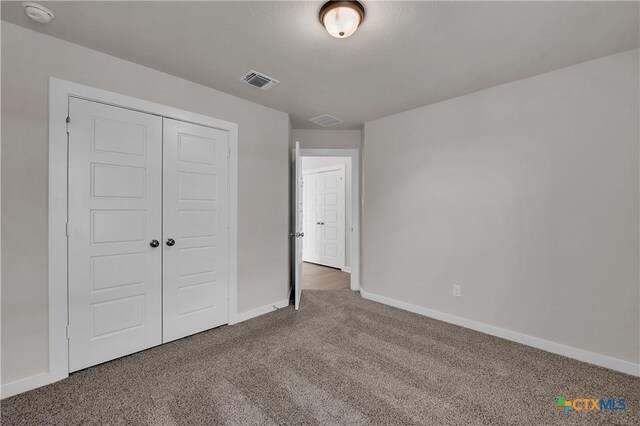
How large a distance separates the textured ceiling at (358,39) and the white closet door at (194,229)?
640mm

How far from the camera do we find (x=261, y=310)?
335cm

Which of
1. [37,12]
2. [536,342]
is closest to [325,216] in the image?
[536,342]

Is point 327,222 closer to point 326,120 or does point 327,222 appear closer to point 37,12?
point 326,120

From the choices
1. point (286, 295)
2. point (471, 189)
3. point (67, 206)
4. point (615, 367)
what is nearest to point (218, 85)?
point (67, 206)

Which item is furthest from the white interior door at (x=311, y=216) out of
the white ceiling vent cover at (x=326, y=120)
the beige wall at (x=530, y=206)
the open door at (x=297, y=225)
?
the beige wall at (x=530, y=206)

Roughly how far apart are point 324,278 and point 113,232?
140 inches

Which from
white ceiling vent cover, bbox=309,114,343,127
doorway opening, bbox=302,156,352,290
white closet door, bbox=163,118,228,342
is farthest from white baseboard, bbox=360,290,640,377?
white ceiling vent cover, bbox=309,114,343,127

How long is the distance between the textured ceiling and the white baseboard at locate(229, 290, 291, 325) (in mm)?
2485

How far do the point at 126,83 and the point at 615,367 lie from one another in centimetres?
465

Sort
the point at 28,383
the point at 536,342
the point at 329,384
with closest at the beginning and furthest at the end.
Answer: the point at 28,383, the point at 329,384, the point at 536,342

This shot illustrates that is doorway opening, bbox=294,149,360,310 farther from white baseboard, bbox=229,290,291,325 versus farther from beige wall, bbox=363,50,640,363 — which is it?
beige wall, bbox=363,50,640,363

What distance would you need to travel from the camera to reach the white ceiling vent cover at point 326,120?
3.74 meters

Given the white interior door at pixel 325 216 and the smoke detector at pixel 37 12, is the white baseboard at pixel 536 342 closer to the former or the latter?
the white interior door at pixel 325 216

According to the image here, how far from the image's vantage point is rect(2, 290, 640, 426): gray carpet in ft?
5.60
